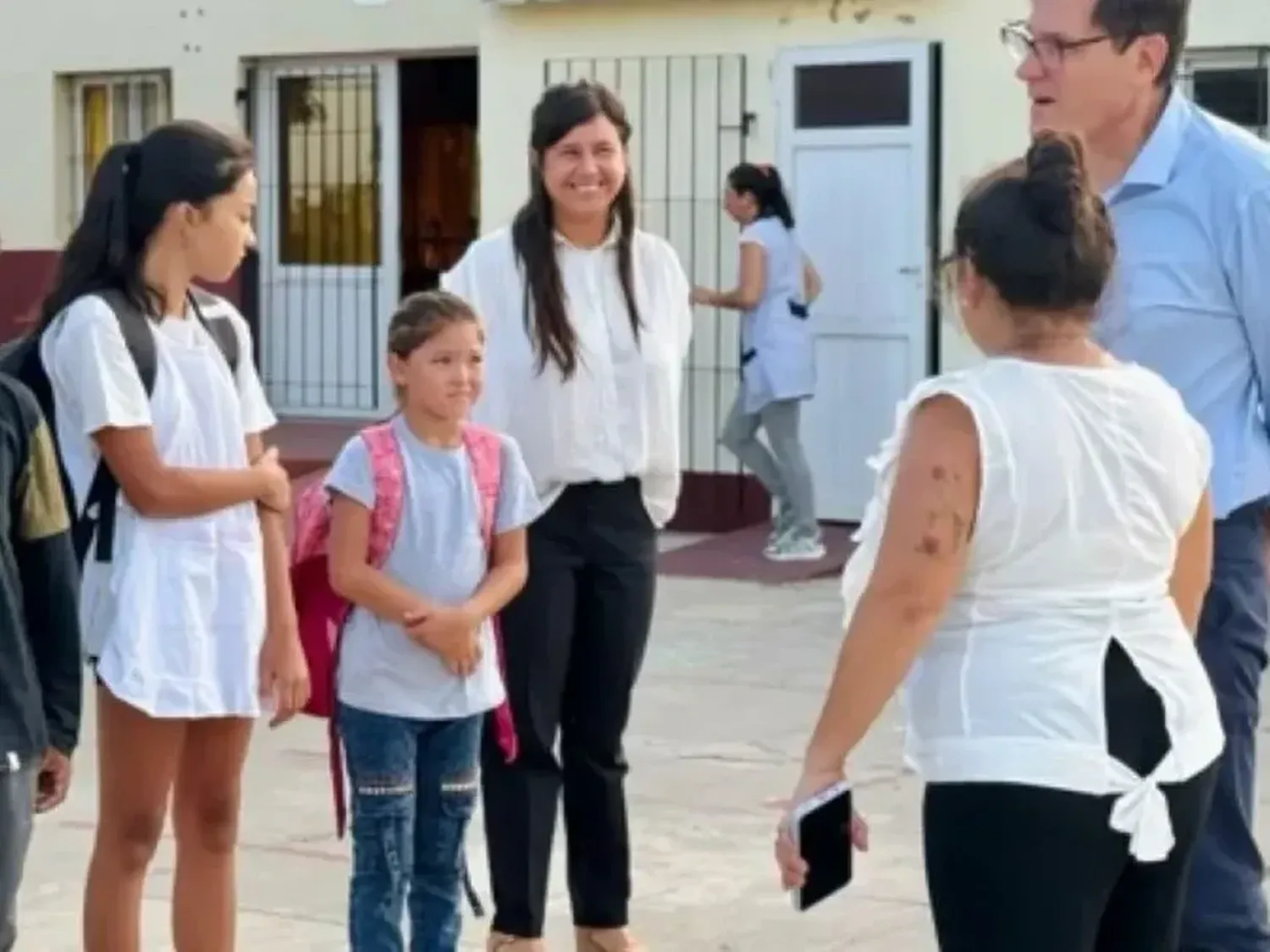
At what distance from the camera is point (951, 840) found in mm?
3598

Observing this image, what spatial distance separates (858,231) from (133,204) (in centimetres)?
882

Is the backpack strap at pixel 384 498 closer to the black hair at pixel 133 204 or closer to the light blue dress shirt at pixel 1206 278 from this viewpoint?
the black hair at pixel 133 204

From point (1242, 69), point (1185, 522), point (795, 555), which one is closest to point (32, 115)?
point (795, 555)

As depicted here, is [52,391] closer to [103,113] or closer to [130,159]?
[130,159]

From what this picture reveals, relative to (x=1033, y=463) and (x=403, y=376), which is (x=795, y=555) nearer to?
(x=403, y=376)

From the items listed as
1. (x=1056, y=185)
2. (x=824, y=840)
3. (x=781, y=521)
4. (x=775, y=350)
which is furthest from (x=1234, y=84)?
(x=824, y=840)

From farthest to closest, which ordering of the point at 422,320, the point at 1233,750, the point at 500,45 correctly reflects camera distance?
the point at 500,45
the point at 422,320
the point at 1233,750

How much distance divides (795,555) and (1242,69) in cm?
320

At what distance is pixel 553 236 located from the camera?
5.75 metres

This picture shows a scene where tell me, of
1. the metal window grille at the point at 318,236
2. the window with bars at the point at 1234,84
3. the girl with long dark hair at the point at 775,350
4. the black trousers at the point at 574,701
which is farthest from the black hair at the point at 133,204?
the metal window grille at the point at 318,236

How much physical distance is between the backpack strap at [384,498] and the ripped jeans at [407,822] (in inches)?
13.1

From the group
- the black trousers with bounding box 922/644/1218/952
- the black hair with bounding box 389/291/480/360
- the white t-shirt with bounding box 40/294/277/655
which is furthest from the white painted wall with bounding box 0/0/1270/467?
the black trousers with bounding box 922/644/1218/952

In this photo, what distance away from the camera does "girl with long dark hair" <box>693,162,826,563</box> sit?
497 inches

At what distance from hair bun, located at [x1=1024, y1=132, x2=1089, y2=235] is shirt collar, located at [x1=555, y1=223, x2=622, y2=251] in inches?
86.4
